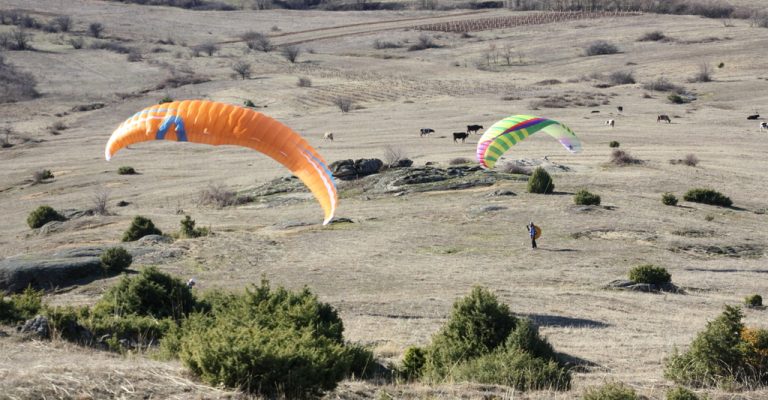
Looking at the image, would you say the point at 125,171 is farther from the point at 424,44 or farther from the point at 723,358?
the point at 424,44

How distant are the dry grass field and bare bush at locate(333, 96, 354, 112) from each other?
4.85 feet

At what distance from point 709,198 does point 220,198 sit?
85.7 feet

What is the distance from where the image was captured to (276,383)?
1121cm

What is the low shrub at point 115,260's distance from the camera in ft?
92.7

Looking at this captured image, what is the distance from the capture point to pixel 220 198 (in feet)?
154

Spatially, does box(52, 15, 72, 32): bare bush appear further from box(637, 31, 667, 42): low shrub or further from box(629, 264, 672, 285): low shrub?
box(629, 264, 672, 285): low shrub

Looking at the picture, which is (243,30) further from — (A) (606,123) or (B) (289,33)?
(A) (606,123)

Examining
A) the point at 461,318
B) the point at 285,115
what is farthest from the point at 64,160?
the point at 461,318

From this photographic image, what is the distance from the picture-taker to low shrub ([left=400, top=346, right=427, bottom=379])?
15211 millimetres

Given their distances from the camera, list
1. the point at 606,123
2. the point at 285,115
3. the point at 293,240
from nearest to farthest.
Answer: the point at 293,240 → the point at 606,123 → the point at 285,115

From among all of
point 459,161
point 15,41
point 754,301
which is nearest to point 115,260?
point 754,301

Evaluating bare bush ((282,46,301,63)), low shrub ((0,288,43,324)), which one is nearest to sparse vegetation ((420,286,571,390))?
low shrub ((0,288,43,324))

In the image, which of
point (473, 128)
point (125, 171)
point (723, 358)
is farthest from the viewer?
point (473, 128)

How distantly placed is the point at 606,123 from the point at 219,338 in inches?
2661
